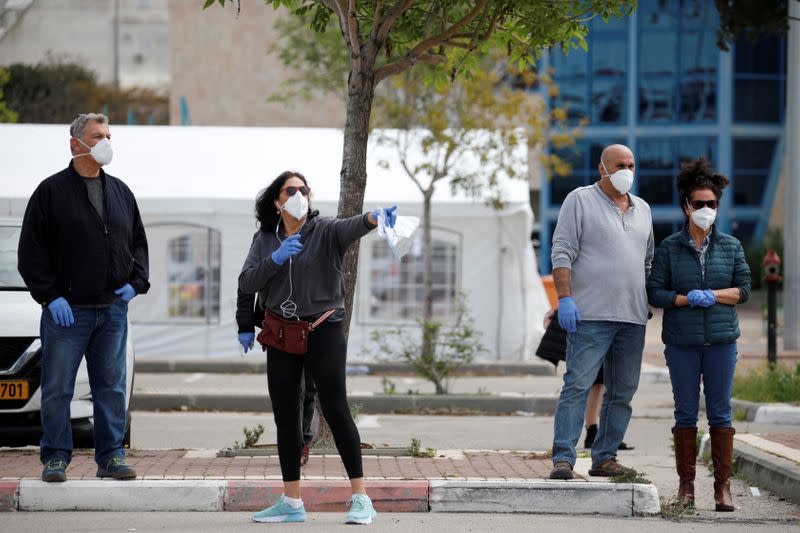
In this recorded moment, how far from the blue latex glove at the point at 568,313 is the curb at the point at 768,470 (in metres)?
1.70

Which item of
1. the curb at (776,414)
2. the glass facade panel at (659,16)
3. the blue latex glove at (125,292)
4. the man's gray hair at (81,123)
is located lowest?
the curb at (776,414)

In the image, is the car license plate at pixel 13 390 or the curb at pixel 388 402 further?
the curb at pixel 388 402

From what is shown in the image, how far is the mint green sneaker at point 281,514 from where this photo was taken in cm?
643

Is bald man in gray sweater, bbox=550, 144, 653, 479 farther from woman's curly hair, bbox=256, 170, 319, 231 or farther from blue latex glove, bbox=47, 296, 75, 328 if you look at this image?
blue latex glove, bbox=47, 296, 75, 328

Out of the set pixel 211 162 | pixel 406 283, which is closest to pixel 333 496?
pixel 406 283

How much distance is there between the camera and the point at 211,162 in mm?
19859

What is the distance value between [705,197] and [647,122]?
131 ft

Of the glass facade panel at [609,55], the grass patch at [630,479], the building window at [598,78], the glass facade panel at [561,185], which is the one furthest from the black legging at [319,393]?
the glass facade panel at [561,185]

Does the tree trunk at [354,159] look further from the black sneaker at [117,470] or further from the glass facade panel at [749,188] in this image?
the glass facade panel at [749,188]

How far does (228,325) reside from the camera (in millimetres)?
19719

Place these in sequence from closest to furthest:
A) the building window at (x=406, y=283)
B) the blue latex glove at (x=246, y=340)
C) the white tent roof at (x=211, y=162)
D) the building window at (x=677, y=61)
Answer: the blue latex glove at (x=246, y=340) < the white tent roof at (x=211, y=162) < the building window at (x=406, y=283) < the building window at (x=677, y=61)

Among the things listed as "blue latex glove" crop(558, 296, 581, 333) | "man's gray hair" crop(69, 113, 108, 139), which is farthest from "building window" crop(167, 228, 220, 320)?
"blue latex glove" crop(558, 296, 581, 333)

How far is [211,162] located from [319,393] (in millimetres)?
13954

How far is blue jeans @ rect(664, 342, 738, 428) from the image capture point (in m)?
6.93
